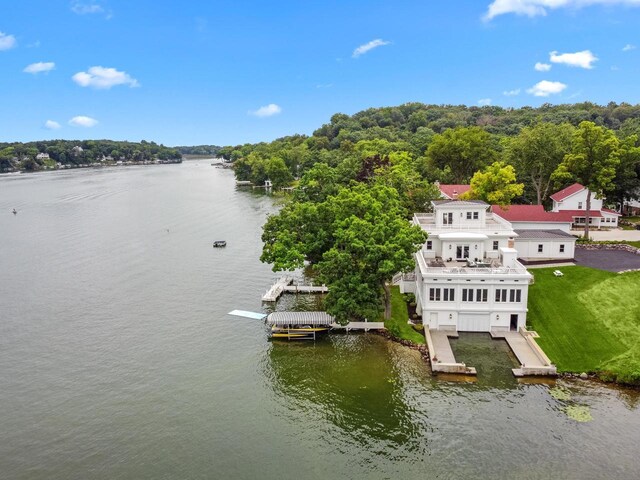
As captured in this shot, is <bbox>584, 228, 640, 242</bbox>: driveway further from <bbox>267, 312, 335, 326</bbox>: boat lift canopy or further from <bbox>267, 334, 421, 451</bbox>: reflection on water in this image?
<bbox>267, 312, 335, 326</bbox>: boat lift canopy

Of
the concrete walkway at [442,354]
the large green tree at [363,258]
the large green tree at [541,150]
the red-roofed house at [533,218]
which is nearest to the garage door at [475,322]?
the concrete walkway at [442,354]

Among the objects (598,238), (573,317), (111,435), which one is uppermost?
(598,238)

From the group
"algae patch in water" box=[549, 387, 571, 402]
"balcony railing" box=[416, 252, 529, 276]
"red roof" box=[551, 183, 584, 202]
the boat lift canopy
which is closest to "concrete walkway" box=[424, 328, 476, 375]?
"balcony railing" box=[416, 252, 529, 276]

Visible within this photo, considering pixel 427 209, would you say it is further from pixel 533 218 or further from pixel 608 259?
pixel 608 259

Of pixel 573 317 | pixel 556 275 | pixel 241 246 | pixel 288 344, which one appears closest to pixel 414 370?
pixel 288 344

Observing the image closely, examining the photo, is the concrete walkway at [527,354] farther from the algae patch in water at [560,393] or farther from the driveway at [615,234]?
the driveway at [615,234]

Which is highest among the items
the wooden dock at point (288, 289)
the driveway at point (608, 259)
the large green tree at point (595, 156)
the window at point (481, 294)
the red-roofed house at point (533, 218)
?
the large green tree at point (595, 156)

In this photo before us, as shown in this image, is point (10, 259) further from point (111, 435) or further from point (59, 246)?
point (111, 435)
